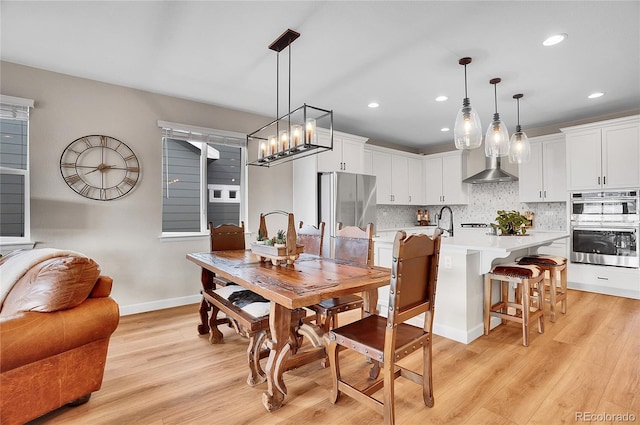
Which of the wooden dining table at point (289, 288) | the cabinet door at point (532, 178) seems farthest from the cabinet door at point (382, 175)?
the wooden dining table at point (289, 288)

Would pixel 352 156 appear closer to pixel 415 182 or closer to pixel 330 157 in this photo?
pixel 330 157

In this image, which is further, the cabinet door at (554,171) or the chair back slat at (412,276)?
the cabinet door at (554,171)

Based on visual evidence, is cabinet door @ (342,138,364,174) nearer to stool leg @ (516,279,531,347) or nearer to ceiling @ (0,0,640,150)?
ceiling @ (0,0,640,150)

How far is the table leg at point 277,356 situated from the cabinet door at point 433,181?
17.5 feet

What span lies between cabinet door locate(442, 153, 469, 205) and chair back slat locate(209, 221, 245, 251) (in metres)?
4.47

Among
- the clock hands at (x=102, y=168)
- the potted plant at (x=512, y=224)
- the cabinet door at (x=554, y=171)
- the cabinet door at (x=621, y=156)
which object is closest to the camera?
the clock hands at (x=102, y=168)

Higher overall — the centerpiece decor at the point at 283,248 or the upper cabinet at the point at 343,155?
the upper cabinet at the point at 343,155

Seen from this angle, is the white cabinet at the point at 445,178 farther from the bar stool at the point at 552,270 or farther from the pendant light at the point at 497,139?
the pendant light at the point at 497,139

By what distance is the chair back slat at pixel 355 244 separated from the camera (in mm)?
2547

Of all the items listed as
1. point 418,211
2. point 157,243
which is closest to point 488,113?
point 418,211

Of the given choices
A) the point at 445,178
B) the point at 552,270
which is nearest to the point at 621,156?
the point at 552,270

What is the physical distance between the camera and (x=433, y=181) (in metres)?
6.57

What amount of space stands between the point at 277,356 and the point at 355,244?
1092 millimetres

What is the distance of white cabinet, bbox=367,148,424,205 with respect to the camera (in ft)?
19.3
